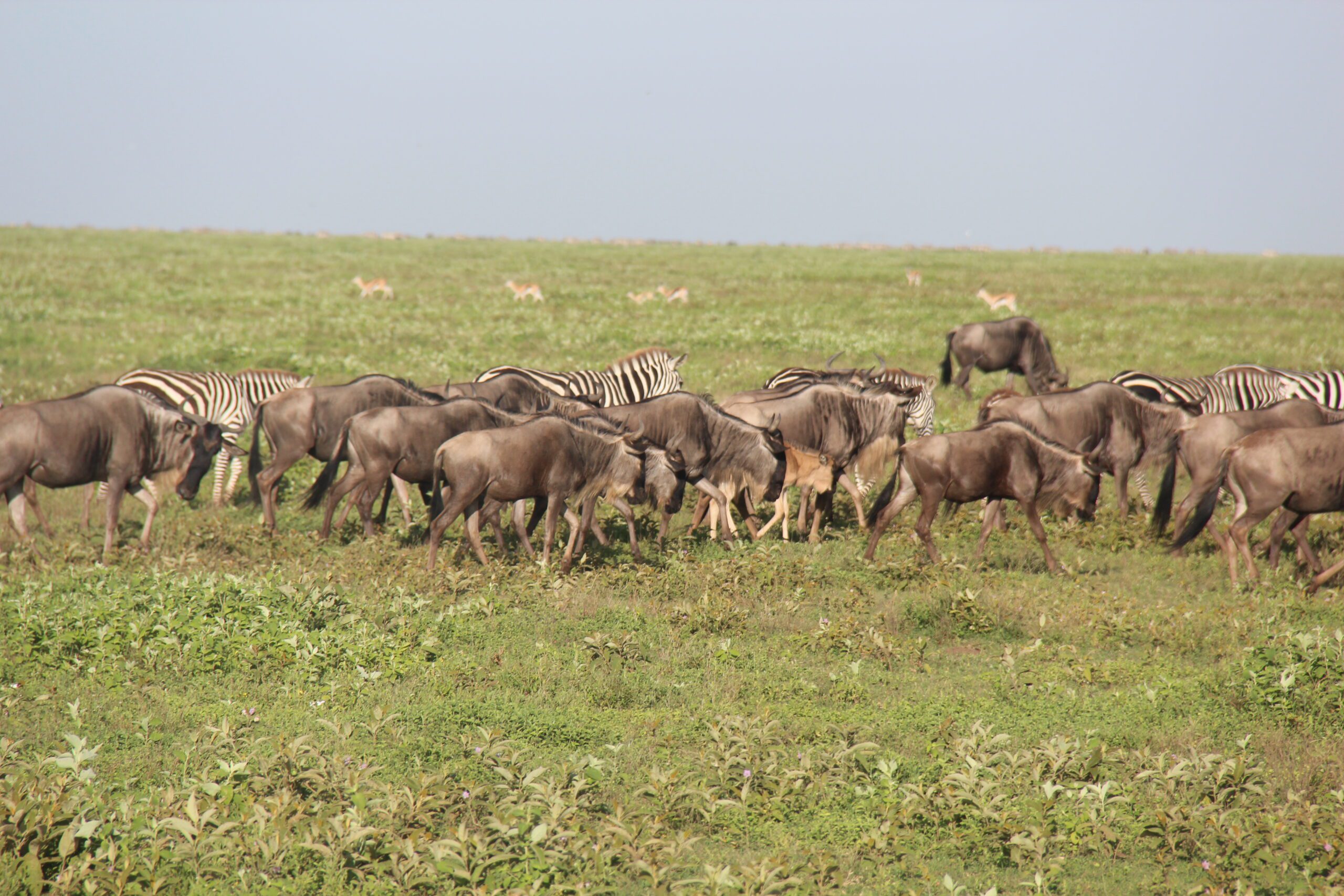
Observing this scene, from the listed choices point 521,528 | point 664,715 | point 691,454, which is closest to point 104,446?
point 521,528

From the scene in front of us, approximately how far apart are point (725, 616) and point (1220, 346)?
22544 mm

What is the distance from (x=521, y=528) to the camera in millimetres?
11273

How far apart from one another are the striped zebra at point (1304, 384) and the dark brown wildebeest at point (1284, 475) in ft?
20.6

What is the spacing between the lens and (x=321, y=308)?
35250 millimetres

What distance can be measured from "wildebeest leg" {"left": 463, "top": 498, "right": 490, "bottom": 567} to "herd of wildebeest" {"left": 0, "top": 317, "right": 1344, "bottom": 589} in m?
0.02

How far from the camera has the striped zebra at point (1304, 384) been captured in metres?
15.9

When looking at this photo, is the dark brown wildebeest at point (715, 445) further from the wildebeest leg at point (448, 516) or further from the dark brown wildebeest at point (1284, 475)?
the dark brown wildebeest at point (1284, 475)

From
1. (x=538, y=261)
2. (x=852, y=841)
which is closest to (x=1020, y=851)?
(x=852, y=841)

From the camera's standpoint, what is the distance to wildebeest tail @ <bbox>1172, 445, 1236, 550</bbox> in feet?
34.7

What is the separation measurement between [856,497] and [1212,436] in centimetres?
400

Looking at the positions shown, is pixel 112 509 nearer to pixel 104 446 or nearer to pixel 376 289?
pixel 104 446

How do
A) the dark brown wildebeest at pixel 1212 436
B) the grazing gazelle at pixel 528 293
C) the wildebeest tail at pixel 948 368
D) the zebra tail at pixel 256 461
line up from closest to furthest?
the dark brown wildebeest at pixel 1212 436 → the zebra tail at pixel 256 461 → the wildebeest tail at pixel 948 368 → the grazing gazelle at pixel 528 293

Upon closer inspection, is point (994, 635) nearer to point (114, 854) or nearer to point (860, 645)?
point (860, 645)

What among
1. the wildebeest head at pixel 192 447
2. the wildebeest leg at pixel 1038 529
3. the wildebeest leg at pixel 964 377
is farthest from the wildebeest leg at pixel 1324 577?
the wildebeest head at pixel 192 447
